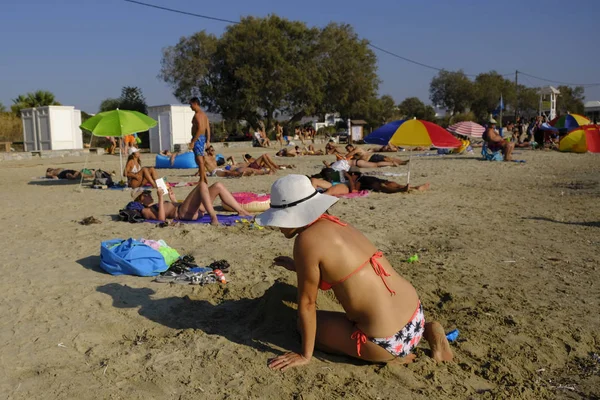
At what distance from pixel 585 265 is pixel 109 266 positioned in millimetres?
4718

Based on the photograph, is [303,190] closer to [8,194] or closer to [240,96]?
[8,194]

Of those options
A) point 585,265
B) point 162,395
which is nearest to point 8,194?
point 162,395

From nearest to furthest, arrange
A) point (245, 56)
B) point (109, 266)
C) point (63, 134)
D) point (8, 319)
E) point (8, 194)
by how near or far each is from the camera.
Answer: point (8, 319)
point (109, 266)
point (8, 194)
point (63, 134)
point (245, 56)

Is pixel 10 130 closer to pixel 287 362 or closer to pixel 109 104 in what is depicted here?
pixel 109 104

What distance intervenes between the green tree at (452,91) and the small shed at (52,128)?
4757 cm

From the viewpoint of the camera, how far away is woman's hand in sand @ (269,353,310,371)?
3.27 m

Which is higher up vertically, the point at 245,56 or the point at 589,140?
the point at 245,56

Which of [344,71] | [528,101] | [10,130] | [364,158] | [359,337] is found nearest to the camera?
[359,337]

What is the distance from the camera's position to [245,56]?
3447 cm

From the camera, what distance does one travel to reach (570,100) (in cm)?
7344

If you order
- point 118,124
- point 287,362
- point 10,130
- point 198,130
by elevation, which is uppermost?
point 10,130

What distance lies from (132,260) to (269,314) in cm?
179

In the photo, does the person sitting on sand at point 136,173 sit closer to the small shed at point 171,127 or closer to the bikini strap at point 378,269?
the bikini strap at point 378,269

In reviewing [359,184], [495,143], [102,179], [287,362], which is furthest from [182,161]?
[287,362]
